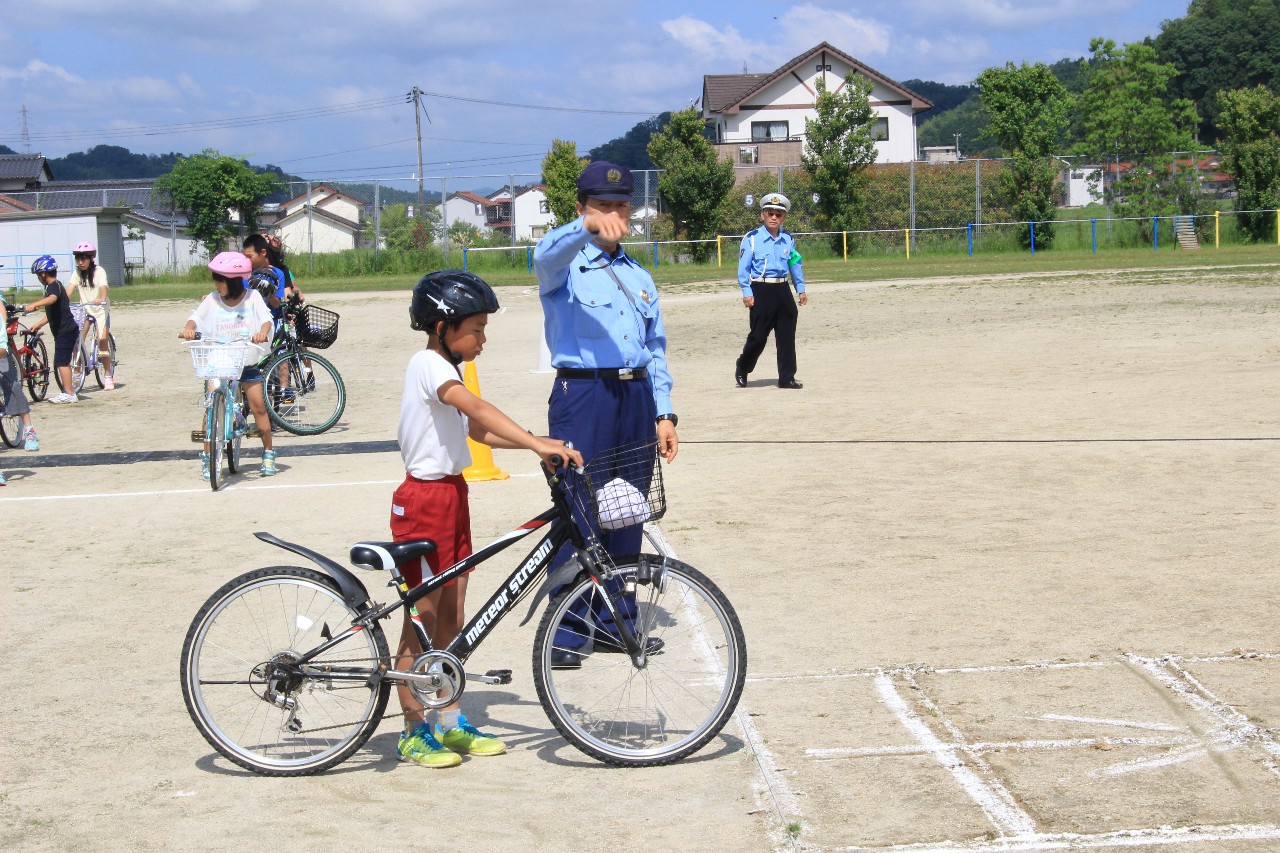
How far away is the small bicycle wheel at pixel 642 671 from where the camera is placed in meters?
4.82

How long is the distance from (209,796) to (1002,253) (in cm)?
4238

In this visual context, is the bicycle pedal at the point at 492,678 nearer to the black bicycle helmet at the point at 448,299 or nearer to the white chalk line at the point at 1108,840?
the black bicycle helmet at the point at 448,299

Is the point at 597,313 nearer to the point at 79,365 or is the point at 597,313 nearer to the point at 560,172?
the point at 79,365

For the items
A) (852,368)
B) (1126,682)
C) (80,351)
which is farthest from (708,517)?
(80,351)

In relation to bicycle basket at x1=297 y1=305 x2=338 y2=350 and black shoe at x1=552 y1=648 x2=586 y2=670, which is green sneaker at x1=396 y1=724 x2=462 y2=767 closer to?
black shoe at x1=552 y1=648 x2=586 y2=670

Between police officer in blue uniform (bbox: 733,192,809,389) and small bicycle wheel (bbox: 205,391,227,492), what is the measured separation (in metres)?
6.16

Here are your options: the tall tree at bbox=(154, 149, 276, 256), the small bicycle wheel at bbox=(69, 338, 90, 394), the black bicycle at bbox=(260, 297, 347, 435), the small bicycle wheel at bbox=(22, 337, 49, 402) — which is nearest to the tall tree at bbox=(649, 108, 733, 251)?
the tall tree at bbox=(154, 149, 276, 256)

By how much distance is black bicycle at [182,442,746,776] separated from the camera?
15.8 feet

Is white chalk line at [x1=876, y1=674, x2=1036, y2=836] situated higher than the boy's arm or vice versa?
the boy's arm

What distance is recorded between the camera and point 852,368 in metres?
16.9

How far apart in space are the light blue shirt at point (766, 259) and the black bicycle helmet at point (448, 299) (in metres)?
10.1

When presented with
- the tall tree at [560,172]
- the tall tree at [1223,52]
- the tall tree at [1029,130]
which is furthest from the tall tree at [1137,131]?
the tall tree at [1223,52]

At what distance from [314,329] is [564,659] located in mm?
8930

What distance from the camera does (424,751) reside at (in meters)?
4.95
